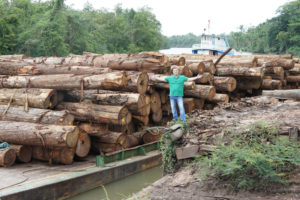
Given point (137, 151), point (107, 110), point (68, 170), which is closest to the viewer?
point (68, 170)

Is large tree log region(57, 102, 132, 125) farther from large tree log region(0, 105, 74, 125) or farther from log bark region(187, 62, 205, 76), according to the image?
log bark region(187, 62, 205, 76)

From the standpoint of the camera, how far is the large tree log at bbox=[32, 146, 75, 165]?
27.0ft

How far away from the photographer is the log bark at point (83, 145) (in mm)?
8531

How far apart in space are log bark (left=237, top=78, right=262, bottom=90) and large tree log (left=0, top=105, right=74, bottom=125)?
24.3 ft

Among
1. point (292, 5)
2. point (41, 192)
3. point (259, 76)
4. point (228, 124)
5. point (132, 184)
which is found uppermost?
point (292, 5)

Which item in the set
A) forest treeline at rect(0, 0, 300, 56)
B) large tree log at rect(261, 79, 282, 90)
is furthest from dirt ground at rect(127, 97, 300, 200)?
forest treeline at rect(0, 0, 300, 56)

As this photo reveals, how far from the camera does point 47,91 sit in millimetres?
9133

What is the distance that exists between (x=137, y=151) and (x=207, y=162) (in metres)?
5.32

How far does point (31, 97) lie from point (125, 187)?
3.77 meters

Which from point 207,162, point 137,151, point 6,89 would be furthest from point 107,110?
point 207,162

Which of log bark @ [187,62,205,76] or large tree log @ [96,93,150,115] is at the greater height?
log bark @ [187,62,205,76]

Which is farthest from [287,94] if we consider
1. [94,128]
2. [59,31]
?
[59,31]

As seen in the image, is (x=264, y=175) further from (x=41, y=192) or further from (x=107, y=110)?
(x=107, y=110)

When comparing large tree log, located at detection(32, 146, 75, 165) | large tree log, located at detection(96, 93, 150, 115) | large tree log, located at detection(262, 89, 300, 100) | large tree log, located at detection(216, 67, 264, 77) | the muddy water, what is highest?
large tree log, located at detection(216, 67, 264, 77)
